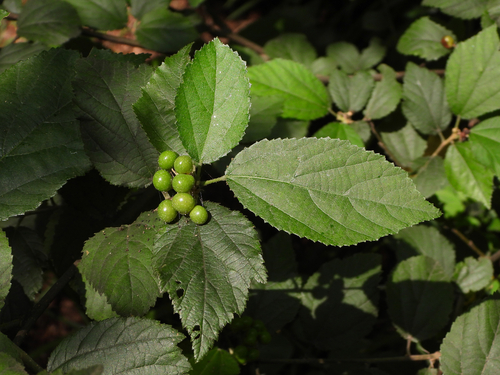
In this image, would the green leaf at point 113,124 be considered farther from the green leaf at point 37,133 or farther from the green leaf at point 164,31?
the green leaf at point 164,31

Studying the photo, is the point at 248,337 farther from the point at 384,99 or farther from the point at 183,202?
the point at 384,99

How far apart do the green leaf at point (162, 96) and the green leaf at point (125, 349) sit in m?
0.48

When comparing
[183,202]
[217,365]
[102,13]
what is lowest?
[217,365]

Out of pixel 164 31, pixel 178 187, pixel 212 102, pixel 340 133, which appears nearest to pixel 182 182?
pixel 178 187

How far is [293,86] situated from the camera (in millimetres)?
1979

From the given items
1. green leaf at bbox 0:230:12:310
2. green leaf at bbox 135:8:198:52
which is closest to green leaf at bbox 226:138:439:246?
green leaf at bbox 0:230:12:310

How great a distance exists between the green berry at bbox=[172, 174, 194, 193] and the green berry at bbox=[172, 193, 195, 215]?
2cm

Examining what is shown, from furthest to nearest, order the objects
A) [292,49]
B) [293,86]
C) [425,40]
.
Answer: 1. [292,49]
2. [425,40]
3. [293,86]

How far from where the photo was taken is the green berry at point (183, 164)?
0.97 m

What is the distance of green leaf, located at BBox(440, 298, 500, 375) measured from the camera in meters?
1.38

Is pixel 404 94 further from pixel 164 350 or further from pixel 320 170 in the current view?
pixel 164 350

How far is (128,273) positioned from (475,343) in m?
1.26

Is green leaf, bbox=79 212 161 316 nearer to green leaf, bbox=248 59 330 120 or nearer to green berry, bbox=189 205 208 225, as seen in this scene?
green berry, bbox=189 205 208 225

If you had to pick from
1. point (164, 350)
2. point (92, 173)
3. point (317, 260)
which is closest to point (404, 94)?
point (317, 260)
